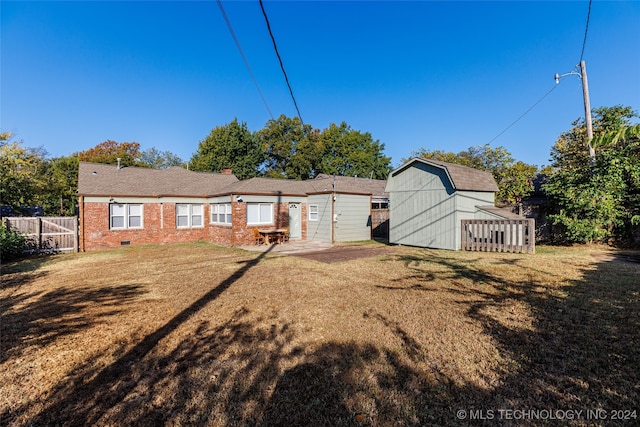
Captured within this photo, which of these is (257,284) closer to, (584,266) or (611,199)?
(584,266)

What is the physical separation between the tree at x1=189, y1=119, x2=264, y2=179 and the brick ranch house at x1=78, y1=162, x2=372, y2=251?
18712mm

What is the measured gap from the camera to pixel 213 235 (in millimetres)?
17203

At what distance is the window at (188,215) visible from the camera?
17188mm

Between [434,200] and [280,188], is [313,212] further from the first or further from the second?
[434,200]

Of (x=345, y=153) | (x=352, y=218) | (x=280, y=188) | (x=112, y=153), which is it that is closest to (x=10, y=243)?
(x=280, y=188)

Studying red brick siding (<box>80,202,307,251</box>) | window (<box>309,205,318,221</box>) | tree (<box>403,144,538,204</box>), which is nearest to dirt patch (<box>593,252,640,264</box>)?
tree (<box>403,144,538,204</box>)

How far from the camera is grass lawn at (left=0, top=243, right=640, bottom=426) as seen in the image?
8.86ft

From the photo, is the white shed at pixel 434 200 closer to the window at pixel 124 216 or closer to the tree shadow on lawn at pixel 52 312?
the tree shadow on lawn at pixel 52 312

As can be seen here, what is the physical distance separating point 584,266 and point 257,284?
28.8ft

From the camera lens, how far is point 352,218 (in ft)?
57.4

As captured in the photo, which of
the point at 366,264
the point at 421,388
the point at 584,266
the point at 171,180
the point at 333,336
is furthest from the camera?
the point at 171,180

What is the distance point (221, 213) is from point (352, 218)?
745 centimetres

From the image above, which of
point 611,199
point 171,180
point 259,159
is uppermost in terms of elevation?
point 259,159

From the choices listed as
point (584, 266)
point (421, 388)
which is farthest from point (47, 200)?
point (584, 266)
